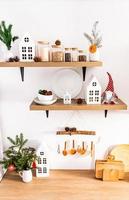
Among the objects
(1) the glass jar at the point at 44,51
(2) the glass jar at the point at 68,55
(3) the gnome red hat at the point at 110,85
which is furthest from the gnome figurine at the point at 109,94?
(1) the glass jar at the point at 44,51

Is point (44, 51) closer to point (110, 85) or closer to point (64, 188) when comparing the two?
point (110, 85)

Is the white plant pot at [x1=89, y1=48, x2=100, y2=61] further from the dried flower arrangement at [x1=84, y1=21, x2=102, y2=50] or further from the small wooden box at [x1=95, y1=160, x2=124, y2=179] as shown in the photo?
the small wooden box at [x1=95, y1=160, x2=124, y2=179]

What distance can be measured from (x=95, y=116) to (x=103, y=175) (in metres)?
0.39

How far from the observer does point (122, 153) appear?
5.71 feet

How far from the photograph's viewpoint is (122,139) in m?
1.77

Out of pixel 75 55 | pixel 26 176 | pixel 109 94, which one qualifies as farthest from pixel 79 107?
pixel 26 176

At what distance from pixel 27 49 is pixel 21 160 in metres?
0.70

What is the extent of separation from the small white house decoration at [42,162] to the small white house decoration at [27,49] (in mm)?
593

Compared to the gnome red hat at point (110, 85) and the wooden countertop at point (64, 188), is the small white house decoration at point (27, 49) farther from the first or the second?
the wooden countertop at point (64, 188)

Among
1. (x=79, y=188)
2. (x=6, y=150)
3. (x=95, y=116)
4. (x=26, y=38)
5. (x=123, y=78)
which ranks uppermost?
(x=26, y=38)

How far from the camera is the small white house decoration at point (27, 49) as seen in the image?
1.51 metres

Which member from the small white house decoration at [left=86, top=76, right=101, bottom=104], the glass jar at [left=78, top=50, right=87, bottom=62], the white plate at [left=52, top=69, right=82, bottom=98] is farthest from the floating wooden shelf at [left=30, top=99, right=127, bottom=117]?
the glass jar at [left=78, top=50, right=87, bottom=62]

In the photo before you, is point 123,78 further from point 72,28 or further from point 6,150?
point 6,150

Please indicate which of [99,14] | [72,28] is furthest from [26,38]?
[99,14]
